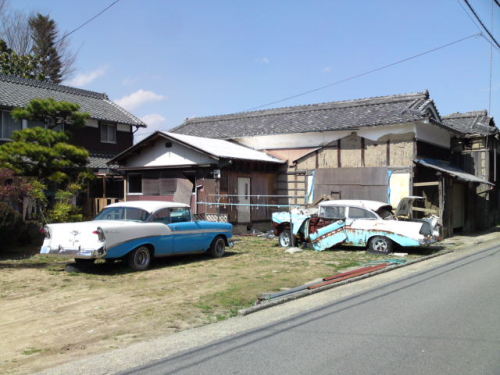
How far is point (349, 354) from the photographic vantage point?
516 cm

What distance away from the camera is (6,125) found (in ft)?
75.0

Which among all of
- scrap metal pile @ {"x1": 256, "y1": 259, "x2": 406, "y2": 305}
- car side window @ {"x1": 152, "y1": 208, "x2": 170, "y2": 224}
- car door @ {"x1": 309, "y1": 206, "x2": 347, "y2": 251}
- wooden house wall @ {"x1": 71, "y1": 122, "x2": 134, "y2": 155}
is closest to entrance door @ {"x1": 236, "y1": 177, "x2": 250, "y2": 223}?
car door @ {"x1": 309, "y1": 206, "x2": 347, "y2": 251}

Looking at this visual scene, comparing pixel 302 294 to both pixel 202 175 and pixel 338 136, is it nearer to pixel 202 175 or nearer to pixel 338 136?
pixel 202 175

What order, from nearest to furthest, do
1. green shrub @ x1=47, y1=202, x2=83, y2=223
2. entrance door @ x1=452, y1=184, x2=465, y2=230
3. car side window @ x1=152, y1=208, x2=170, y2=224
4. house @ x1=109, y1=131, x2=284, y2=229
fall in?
car side window @ x1=152, y1=208, x2=170, y2=224
green shrub @ x1=47, y1=202, x2=83, y2=223
house @ x1=109, y1=131, x2=284, y2=229
entrance door @ x1=452, y1=184, x2=465, y2=230

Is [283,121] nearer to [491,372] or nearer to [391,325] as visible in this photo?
[391,325]

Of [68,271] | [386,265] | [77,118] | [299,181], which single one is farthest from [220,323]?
[299,181]

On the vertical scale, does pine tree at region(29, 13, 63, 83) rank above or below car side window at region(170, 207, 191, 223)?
above

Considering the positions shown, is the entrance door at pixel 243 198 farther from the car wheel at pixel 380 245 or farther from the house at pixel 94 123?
the car wheel at pixel 380 245

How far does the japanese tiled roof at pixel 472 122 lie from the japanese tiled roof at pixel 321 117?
3556 mm

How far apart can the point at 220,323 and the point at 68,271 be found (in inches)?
206

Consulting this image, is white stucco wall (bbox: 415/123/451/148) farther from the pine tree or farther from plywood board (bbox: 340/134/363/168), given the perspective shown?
the pine tree

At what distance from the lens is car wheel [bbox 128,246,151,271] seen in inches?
418

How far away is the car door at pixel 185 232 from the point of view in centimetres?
1170

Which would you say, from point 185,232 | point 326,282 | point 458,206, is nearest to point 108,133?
point 185,232
